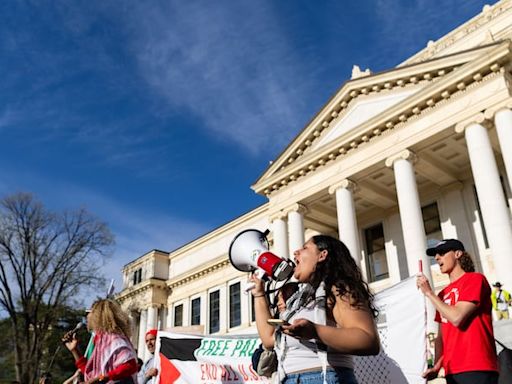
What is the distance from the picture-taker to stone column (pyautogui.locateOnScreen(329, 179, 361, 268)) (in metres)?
18.9

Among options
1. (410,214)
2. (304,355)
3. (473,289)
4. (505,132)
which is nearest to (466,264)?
(473,289)

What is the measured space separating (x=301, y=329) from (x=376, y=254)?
22.7 meters

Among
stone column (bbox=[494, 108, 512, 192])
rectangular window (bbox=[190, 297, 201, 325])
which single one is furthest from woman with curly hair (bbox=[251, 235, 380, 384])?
rectangular window (bbox=[190, 297, 201, 325])

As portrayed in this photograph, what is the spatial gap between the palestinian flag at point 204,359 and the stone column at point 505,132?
36.0ft

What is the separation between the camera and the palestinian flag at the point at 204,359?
23.4 ft

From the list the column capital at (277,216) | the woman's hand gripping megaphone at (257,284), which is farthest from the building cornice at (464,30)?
the woman's hand gripping megaphone at (257,284)

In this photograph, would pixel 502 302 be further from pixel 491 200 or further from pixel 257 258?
pixel 257 258

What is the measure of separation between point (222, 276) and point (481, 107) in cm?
2202

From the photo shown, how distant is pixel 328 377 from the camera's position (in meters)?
2.40

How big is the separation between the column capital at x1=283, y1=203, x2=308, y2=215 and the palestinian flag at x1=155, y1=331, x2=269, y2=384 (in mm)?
14605

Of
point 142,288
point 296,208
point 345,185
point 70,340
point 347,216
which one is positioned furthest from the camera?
point 142,288

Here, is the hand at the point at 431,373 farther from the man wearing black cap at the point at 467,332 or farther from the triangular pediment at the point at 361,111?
the triangular pediment at the point at 361,111

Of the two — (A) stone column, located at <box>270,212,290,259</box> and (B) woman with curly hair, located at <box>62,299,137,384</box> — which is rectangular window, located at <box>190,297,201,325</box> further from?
(B) woman with curly hair, located at <box>62,299,137,384</box>

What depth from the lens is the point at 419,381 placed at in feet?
15.8
